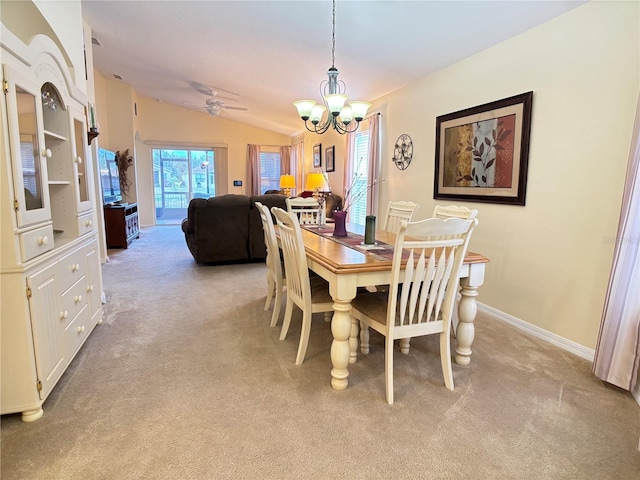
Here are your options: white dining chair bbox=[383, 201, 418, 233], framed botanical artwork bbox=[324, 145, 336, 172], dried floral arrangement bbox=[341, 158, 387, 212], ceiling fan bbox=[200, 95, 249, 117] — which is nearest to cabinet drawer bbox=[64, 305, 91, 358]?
white dining chair bbox=[383, 201, 418, 233]

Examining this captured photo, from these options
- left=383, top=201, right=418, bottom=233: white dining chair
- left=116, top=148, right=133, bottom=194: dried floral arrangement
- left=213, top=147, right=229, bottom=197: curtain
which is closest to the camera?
left=383, top=201, right=418, bottom=233: white dining chair

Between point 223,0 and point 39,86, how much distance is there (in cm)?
209

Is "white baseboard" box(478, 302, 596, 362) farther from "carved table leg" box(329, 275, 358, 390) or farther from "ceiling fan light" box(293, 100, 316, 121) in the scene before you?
"ceiling fan light" box(293, 100, 316, 121)

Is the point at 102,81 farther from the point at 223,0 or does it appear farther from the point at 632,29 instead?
the point at 632,29

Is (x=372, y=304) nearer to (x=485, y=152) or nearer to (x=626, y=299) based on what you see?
(x=626, y=299)

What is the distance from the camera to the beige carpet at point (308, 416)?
4.95ft

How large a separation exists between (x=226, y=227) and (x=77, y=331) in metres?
2.67

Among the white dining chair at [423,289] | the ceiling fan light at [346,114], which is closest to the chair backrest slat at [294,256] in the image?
the white dining chair at [423,289]

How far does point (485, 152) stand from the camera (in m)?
3.21

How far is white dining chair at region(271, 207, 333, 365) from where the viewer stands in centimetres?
220

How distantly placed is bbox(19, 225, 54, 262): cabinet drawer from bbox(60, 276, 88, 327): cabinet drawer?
0.36 meters

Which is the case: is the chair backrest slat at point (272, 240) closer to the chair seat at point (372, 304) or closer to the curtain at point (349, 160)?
the chair seat at point (372, 304)

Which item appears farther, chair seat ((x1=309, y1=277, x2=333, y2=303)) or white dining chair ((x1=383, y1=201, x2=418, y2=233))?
white dining chair ((x1=383, y1=201, x2=418, y2=233))

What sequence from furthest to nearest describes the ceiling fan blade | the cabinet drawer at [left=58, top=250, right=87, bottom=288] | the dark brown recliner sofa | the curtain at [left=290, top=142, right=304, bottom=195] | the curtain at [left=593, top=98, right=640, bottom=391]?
the curtain at [left=290, top=142, right=304, bottom=195] → the ceiling fan blade → the dark brown recliner sofa → the cabinet drawer at [left=58, top=250, right=87, bottom=288] → the curtain at [left=593, top=98, right=640, bottom=391]
